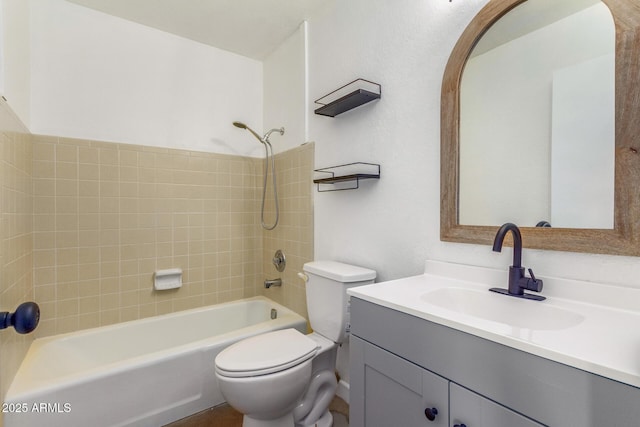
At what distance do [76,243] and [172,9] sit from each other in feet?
5.45

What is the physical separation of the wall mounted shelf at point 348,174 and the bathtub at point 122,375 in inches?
38.1

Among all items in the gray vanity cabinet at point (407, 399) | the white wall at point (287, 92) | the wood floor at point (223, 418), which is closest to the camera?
the gray vanity cabinet at point (407, 399)

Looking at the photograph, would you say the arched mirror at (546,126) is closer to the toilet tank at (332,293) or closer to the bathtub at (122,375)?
the toilet tank at (332,293)

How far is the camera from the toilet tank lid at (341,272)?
146 centimetres

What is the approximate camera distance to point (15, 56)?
1.48 metres

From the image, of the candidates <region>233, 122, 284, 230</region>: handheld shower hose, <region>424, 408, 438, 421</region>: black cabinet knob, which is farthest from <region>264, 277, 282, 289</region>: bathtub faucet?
<region>424, 408, 438, 421</region>: black cabinet knob

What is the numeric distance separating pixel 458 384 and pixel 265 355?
0.85 metres

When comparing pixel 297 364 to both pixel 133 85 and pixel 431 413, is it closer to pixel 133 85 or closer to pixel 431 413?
pixel 431 413

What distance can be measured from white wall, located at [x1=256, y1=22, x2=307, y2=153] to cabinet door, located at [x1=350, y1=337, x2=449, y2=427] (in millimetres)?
1538

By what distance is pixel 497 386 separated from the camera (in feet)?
2.20

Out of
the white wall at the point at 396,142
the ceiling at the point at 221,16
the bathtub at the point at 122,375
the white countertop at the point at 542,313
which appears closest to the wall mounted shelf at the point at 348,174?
the white wall at the point at 396,142

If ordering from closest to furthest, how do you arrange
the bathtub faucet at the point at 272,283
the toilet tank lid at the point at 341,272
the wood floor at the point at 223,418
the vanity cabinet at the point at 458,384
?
the vanity cabinet at the point at 458,384, the toilet tank lid at the point at 341,272, the wood floor at the point at 223,418, the bathtub faucet at the point at 272,283

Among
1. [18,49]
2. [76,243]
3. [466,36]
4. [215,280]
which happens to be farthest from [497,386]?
[18,49]

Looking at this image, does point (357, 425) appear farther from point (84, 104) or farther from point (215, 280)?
point (84, 104)
